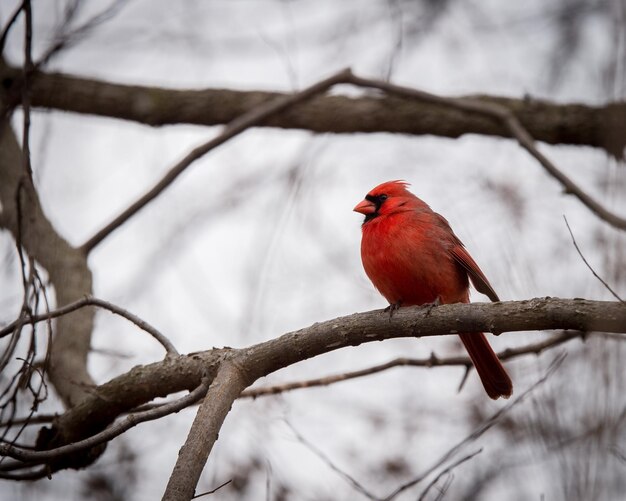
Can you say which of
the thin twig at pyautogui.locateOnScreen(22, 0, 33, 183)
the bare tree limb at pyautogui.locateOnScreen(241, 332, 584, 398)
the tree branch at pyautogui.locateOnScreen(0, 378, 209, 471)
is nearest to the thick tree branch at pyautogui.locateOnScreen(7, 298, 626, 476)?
the tree branch at pyautogui.locateOnScreen(0, 378, 209, 471)

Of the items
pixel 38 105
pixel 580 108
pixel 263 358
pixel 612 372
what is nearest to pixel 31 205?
pixel 263 358

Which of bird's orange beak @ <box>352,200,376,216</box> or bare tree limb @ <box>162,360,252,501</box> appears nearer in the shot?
bare tree limb @ <box>162,360,252,501</box>

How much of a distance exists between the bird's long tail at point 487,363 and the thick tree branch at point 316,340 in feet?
2.89

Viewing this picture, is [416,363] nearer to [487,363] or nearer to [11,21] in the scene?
[487,363]

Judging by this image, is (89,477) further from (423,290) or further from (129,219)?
(423,290)

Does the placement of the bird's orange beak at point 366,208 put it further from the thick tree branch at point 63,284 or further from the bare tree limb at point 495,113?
the thick tree branch at point 63,284

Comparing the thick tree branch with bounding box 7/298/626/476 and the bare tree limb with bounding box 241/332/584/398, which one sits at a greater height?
the bare tree limb with bounding box 241/332/584/398

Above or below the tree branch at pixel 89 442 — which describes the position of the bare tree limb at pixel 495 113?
above

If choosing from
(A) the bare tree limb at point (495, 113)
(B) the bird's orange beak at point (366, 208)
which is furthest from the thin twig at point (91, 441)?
(A) the bare tree limb at point (495, 113)

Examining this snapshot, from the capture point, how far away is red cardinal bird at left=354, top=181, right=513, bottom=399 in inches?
161

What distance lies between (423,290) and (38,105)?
2.89 metres

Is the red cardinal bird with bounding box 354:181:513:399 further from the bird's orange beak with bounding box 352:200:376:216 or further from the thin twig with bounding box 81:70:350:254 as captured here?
the thin twig with bounding box 81:70:350:254

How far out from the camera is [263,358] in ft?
10.5

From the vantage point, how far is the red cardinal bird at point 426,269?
4.09 metres
